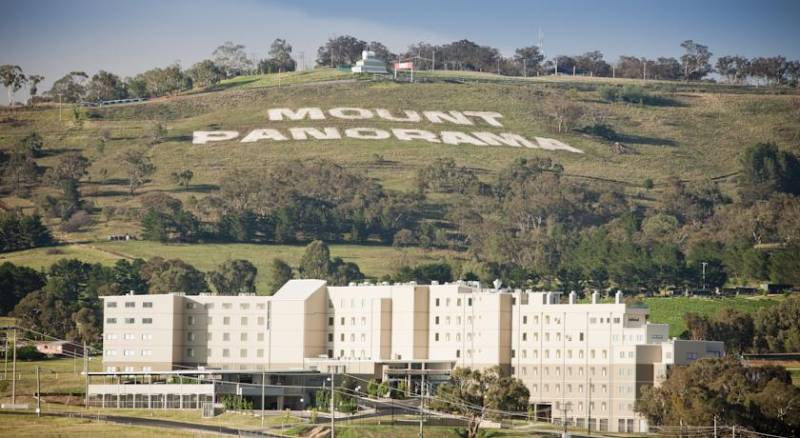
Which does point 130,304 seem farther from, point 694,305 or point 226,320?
point 694,305

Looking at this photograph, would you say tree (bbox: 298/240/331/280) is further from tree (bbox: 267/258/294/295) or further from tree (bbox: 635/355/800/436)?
tree (bbox: 635/355/800/436)

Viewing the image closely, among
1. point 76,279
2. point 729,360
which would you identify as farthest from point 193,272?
point 729,360

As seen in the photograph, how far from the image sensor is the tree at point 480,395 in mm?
115438

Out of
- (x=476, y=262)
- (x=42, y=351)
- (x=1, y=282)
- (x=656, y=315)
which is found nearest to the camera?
(x=42, y=351)

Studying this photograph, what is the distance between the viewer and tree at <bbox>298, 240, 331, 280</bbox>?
186375 millimetres

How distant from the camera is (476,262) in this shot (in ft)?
650

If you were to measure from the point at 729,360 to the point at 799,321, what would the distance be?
3519cm

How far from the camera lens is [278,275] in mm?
184875

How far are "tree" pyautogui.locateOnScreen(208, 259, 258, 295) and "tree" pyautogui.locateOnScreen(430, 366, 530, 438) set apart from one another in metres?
63.3

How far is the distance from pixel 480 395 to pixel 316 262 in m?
72.5

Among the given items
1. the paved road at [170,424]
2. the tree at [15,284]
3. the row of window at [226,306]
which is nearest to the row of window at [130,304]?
the row of window at [226,306]

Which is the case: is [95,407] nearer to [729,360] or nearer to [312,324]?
[312,324]

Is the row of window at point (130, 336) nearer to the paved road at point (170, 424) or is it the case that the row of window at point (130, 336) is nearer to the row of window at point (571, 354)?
the paved road at point (170, 424)

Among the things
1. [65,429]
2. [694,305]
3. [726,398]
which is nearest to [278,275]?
[694,305]
